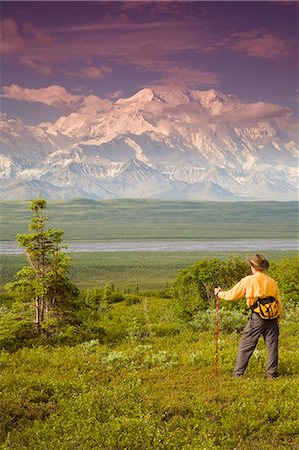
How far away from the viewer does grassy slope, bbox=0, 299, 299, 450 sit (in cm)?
859

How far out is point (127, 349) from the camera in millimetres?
15336

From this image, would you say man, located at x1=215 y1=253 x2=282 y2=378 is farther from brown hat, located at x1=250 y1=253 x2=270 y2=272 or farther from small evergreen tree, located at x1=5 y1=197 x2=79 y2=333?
small evergreen tree, located at x1=5 y1=197 x2=79 y2=333

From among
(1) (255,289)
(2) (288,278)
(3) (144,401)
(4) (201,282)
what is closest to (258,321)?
(1) (255,289)

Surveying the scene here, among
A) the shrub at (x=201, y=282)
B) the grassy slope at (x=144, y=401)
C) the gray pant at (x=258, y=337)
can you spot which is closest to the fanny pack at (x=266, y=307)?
the gray pant at (x=258, y=337)

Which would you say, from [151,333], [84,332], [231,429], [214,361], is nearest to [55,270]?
[84,332]

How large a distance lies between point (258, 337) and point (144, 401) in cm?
315

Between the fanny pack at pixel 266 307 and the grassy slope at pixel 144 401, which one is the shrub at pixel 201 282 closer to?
the grassy slope at pixel 144 401

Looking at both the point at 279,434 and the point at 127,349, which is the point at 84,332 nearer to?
the point at 127,349

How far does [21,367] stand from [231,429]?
640 centimetres

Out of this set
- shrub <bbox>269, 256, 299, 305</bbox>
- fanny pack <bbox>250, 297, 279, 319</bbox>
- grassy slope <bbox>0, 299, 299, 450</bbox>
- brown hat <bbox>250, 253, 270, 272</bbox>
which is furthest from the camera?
shrub <bbox>269, 256, 299, 305</bbox>

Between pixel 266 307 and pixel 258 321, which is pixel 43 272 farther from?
pixel 266 307

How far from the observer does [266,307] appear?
1179 centimetres

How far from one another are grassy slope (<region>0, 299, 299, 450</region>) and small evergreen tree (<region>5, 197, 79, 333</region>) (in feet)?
8.95

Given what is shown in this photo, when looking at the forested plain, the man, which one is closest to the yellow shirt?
the man
